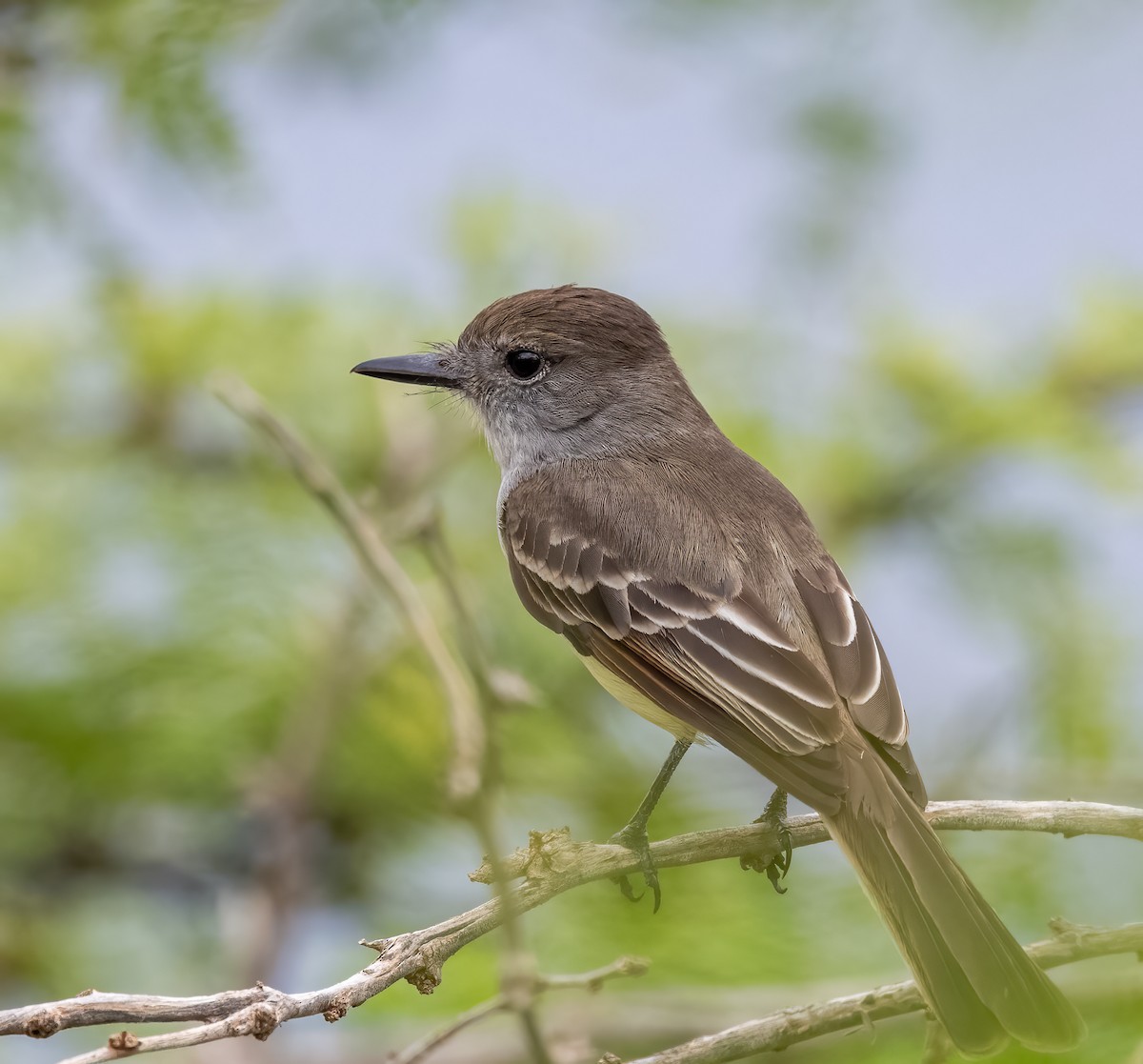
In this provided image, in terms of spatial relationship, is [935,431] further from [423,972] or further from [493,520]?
[423,972]

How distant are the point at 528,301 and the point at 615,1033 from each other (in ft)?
4.63

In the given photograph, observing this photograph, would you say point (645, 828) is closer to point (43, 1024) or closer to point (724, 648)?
point (724, 648)

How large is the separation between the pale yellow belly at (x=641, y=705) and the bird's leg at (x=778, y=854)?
0.18 metres

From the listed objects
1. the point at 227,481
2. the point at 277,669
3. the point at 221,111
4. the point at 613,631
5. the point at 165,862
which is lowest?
the point at 613,631

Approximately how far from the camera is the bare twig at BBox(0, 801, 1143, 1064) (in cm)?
121

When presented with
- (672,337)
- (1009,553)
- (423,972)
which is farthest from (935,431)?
(423,972)

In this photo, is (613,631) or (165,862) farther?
(165,862)

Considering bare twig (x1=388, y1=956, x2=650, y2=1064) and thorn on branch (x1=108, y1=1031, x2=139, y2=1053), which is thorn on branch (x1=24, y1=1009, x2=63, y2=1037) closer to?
thorn on branch (x1=108, y1=1031, x2=139, y2=1053)

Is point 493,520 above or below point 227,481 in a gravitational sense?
below

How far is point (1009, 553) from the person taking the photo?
331 centimetres

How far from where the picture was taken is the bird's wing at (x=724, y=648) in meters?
2.03

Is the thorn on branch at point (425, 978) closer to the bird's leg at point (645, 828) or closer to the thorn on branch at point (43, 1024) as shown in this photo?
the thorn on branch at point (43, 1024)

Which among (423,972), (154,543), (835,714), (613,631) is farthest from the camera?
(154,543)

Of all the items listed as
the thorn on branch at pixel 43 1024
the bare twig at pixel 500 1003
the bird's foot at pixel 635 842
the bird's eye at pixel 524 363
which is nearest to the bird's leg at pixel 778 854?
the bird's foot at pixel 635 842
